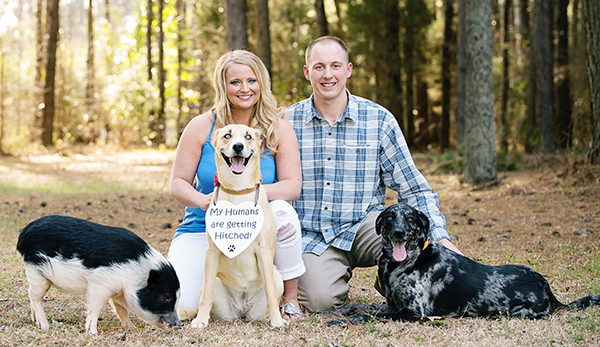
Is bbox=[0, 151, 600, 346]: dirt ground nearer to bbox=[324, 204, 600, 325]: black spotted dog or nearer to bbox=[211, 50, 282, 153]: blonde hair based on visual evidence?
bbox=[324, 204, 600, 325]: black spotted dog

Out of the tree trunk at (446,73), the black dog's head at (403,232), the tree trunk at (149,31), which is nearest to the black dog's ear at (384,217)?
the black dog's head at (403,232)

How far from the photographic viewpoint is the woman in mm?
3729

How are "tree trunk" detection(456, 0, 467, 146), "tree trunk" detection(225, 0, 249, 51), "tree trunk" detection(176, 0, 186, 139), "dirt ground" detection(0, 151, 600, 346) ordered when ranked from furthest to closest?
"tree trunk" detection(176, 0, 186, 139) → "tree trunk" detection(456, 0, 467, 146) → "tree trunk" detection(225, 0, 249, 51) → "dirt ground" detection(0, 151, 600, 346)

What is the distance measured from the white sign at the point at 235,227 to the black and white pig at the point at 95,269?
1.23 feet

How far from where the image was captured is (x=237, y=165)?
3205 millimetres

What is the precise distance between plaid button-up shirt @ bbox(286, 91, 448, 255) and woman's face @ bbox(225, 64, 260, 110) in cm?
58

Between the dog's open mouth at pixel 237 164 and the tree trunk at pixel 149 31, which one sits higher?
the tree trunk at pixel 149 31

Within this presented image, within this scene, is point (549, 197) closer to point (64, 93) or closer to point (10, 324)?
point (10, 324)

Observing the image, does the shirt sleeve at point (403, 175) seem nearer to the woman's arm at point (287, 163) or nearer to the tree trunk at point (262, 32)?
the woman's arm at point (287, 163)

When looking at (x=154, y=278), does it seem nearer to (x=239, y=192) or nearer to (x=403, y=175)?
(x=239, y=192)

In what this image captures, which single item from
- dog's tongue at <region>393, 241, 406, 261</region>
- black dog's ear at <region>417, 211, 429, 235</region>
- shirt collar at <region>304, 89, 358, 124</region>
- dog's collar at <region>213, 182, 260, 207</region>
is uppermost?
shirt collar at <region>304, 89, 358, 124</region>

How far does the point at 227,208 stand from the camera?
11.0ft

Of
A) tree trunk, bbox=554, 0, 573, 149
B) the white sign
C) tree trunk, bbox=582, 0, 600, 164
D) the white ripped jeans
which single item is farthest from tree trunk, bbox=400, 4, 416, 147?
the white sign

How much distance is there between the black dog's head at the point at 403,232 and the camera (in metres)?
3.50
